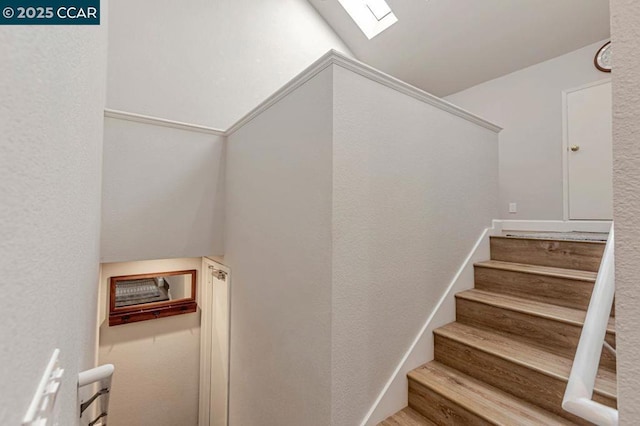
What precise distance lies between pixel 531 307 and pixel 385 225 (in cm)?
113

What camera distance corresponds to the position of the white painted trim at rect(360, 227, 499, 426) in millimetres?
1576

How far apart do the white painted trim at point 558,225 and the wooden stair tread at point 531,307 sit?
1.02m

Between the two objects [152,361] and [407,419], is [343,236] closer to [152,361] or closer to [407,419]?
[407,419]

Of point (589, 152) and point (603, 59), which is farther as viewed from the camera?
point (589, 152)

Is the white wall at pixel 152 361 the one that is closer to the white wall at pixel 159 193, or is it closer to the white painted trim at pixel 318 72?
the white wall at pixel 159 193

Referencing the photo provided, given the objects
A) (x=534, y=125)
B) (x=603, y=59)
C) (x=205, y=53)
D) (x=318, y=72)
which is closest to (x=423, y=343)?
(x=318, y=72)

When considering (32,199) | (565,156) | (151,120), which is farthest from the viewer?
(565,156)

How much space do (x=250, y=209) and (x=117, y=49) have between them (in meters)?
2.28

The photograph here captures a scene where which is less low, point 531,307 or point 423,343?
point 531,307

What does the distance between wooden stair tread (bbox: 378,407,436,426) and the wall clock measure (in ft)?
12.6

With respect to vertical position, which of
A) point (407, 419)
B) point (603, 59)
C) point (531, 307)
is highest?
point (603, 59)

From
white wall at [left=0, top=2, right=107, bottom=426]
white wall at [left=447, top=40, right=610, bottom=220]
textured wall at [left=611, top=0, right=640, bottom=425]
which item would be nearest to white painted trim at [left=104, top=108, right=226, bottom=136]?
white wall at [left=0, top=2, right=107, bottom=426]

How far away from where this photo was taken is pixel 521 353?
1.60m

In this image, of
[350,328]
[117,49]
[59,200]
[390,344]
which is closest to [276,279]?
[350,328]
